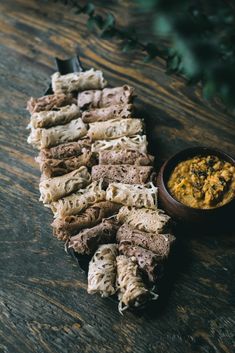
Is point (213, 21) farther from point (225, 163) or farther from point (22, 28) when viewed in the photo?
point (22, 28)

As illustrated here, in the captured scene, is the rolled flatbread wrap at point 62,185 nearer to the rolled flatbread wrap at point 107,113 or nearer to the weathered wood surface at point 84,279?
the weathered wood surface at point 84,279

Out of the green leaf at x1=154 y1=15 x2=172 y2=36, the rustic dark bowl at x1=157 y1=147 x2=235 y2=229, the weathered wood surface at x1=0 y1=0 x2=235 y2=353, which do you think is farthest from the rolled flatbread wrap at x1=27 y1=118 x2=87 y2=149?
the green leaf at x1=154 y1=15 x2=172 y2=36

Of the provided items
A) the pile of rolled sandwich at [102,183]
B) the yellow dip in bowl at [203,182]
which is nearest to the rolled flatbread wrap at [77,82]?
the pile of rolled sandwich at [102,183]

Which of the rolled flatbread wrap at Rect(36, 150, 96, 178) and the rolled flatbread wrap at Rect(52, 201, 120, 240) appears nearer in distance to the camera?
the rolled flatbread wrap at Rect(52, 201, 120, 240)

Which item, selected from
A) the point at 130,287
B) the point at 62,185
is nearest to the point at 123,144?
the point at 62,185

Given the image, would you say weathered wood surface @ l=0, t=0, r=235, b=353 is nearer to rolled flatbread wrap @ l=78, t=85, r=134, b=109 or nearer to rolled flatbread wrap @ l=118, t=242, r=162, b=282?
rolled flatbread wrap @ l=118, t=242, r=162, b=282

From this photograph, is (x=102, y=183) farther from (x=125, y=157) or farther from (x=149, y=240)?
(x=149, y=240)

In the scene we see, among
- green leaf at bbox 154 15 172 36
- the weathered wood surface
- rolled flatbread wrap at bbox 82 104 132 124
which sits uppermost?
green leaf at bbox 154 15 172 36
